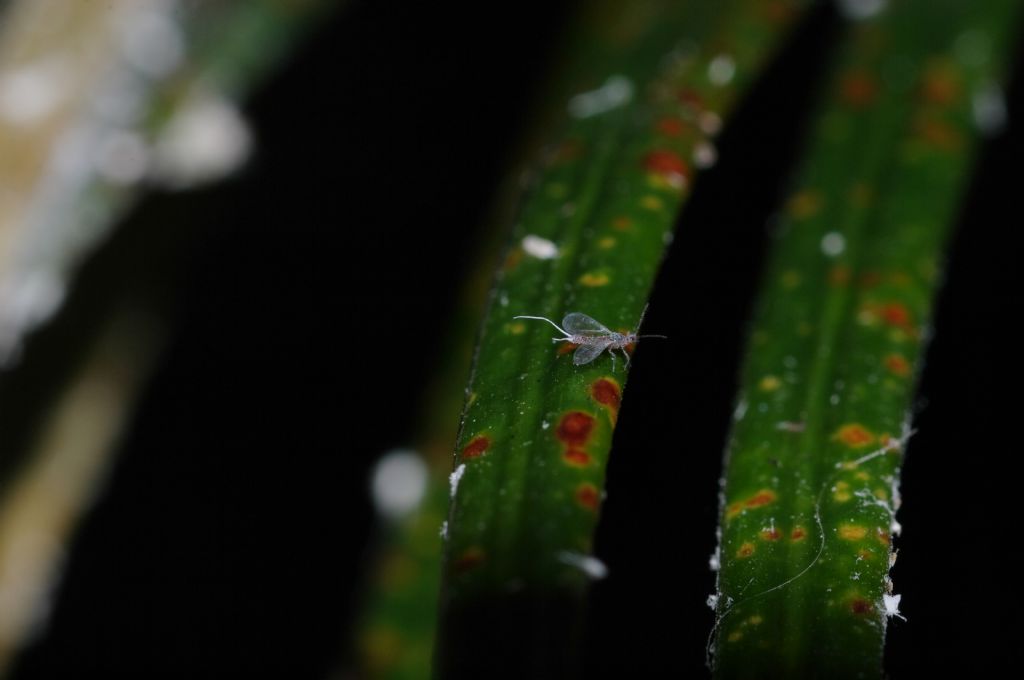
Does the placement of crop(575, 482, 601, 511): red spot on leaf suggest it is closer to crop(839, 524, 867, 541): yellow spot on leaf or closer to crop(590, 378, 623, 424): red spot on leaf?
crop(590, 378, 623, 424): red spot on leaf

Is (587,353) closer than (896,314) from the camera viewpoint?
Yes

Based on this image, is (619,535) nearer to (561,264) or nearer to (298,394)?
(561,264)

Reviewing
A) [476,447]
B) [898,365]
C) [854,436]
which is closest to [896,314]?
[898,365]

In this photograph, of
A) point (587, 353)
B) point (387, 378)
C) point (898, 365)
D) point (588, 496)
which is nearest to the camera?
point (588, 496)

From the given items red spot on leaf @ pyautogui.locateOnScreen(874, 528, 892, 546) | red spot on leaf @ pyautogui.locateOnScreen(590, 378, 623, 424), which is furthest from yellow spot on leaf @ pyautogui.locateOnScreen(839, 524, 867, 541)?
red spot on leaf @ pyautogui.locateOnScreen(590, 378, 623, 424)

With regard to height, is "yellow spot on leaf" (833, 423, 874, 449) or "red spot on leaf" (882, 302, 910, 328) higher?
"red spot on leaf" (882, 302, 910, 328)

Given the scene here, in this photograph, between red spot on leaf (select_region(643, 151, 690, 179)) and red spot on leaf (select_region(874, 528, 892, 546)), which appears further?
red spot on leaf (select_region(643, 151, 690, 179))

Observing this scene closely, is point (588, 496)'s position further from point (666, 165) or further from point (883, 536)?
point (666, 165)
